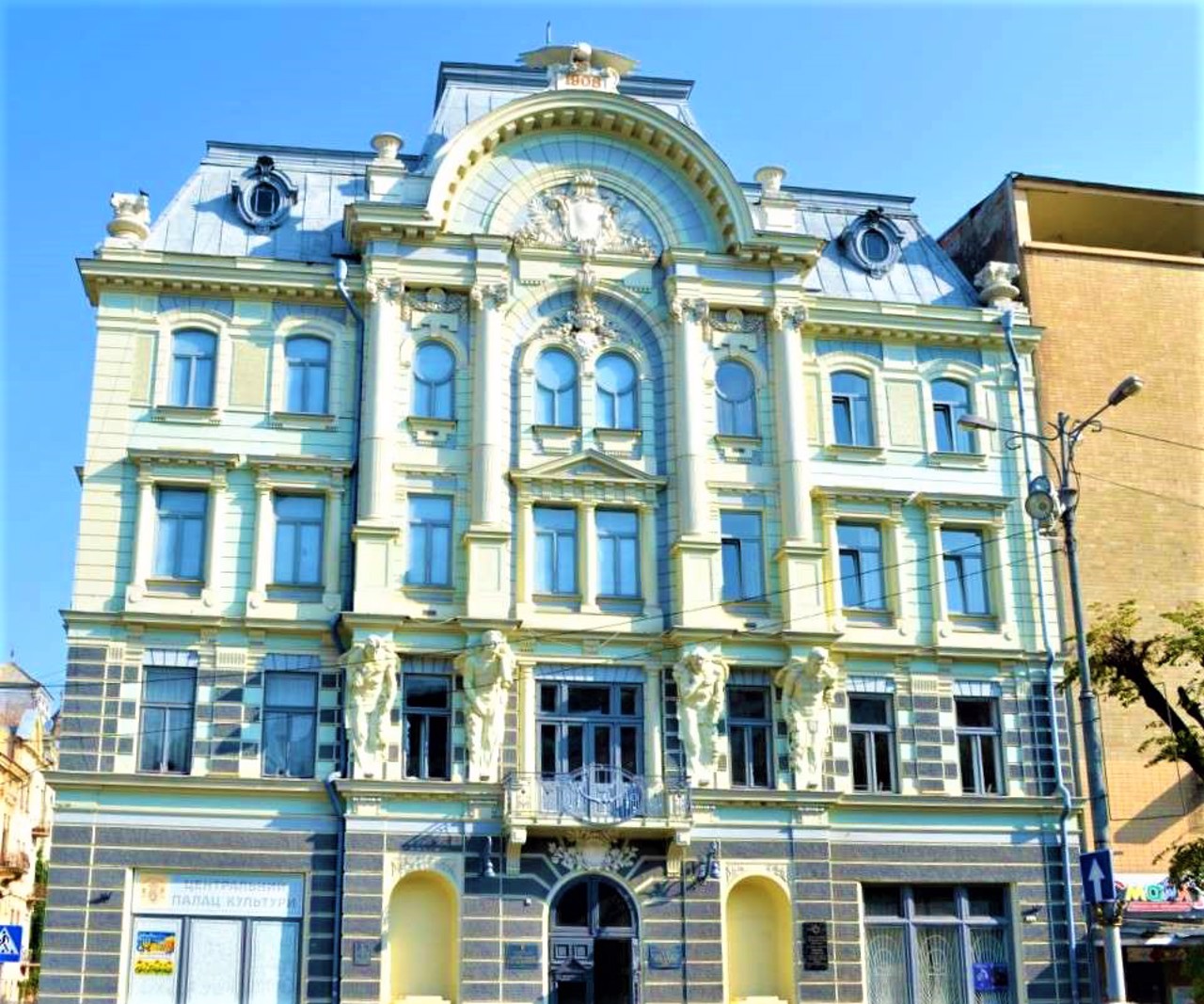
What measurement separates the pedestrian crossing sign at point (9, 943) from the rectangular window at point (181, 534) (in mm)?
9923

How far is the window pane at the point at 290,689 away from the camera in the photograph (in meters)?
34.1

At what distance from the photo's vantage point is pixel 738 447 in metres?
37.5

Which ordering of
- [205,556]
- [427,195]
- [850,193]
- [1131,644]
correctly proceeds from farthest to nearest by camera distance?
[850,193], [427,195], [205,556], [1131,644]

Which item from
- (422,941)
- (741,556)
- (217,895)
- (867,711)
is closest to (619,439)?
(741,556)

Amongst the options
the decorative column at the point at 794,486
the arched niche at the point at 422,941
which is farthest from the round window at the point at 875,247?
the arched niche at the point at 422,941

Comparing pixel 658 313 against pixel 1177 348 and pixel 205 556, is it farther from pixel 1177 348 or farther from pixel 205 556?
pixel 1177 348

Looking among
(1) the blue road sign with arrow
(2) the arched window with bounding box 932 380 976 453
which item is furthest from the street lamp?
(2) the arched window with bounding box 932 380 976 453

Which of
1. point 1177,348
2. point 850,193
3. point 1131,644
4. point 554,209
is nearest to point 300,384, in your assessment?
point 554,209

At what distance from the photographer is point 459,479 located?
35844 mm

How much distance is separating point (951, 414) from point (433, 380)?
12.7 metres

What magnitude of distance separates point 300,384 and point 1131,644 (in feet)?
61.1

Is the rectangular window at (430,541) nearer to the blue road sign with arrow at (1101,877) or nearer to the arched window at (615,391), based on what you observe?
the arched window at (615,391)

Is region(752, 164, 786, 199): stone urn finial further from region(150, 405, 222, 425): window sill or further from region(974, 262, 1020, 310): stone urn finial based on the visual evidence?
region(150, 405, 222, 425): window sill

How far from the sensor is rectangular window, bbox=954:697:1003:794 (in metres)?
36.8
